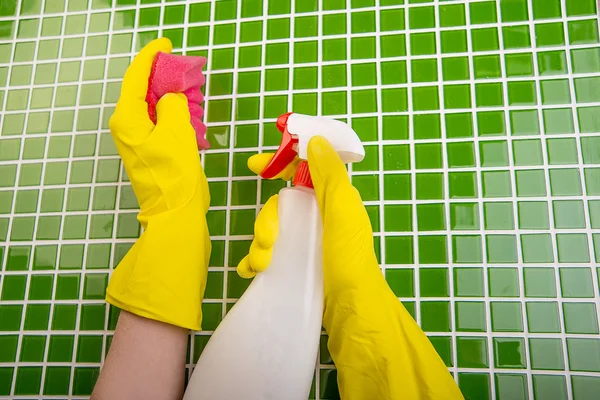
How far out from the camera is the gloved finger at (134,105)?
0.73m

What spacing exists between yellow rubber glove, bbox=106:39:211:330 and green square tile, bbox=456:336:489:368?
0.39 metres

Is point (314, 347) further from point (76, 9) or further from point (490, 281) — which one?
Result: point (76, 9)

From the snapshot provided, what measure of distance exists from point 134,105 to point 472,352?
0.62 meters

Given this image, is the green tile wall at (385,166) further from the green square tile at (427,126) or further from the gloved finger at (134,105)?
the gloved finger at (134,105)

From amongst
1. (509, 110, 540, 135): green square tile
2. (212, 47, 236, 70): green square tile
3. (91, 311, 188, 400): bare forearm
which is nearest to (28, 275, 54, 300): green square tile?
(91, 311, 188, 400): bare forearm

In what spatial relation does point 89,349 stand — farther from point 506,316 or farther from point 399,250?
point 506,316

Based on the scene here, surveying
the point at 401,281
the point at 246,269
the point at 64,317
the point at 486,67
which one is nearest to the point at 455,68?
the point at 486,67

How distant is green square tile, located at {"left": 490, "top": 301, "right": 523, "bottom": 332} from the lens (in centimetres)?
74

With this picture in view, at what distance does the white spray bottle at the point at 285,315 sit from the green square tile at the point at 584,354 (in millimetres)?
371

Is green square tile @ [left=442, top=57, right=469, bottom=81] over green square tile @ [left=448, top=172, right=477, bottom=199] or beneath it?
over

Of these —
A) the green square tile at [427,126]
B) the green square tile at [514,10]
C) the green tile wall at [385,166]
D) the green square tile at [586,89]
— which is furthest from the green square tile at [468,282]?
the green square tile at [514,10]

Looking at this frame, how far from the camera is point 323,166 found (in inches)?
27.0

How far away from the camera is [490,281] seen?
758 mm

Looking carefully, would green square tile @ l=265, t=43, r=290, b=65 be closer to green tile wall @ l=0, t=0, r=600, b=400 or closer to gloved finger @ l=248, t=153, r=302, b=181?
green tile wall @ l=0, t=0, r=600, b=400
